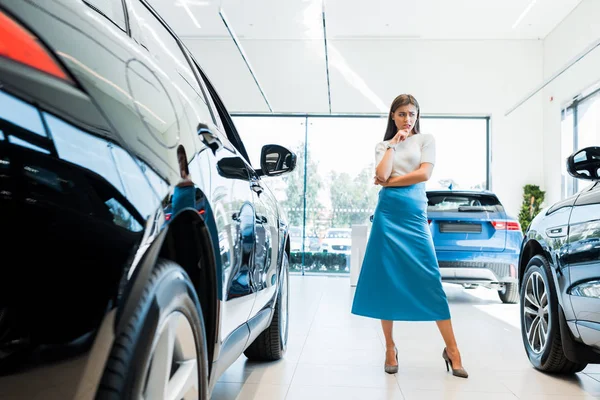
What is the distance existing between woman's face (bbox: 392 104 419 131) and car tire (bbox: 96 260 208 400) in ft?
7.86

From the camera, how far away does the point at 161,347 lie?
105 centimetres

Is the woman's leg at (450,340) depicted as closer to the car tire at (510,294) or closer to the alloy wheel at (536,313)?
the alloy wheel at (536,313)

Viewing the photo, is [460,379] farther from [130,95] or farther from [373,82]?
[373,82]

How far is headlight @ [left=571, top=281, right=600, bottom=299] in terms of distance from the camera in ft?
7.83

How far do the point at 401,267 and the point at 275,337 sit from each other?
0.79m

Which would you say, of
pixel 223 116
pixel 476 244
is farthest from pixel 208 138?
pixel 476 244

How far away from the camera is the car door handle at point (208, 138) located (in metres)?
1.48

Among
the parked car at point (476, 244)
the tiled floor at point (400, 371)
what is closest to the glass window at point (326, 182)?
the parked car at point (476, 244)

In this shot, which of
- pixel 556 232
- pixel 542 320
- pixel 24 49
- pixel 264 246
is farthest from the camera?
pixel 542 320

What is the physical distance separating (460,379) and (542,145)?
9.68 m

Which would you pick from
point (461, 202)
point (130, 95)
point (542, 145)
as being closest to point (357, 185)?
point (542, 145)

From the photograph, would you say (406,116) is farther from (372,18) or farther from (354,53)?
(354,53)

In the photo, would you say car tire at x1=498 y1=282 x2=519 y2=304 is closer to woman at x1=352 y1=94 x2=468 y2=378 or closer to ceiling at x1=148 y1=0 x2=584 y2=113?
woman at x1=352 y1=94 x2=468 y2=378

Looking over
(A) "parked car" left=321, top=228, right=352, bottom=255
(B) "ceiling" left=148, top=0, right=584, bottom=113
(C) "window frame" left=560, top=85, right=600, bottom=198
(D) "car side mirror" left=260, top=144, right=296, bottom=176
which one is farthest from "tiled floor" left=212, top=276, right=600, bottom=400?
(B) "ceiling" left=148, top=0, right=584, bottom=113
